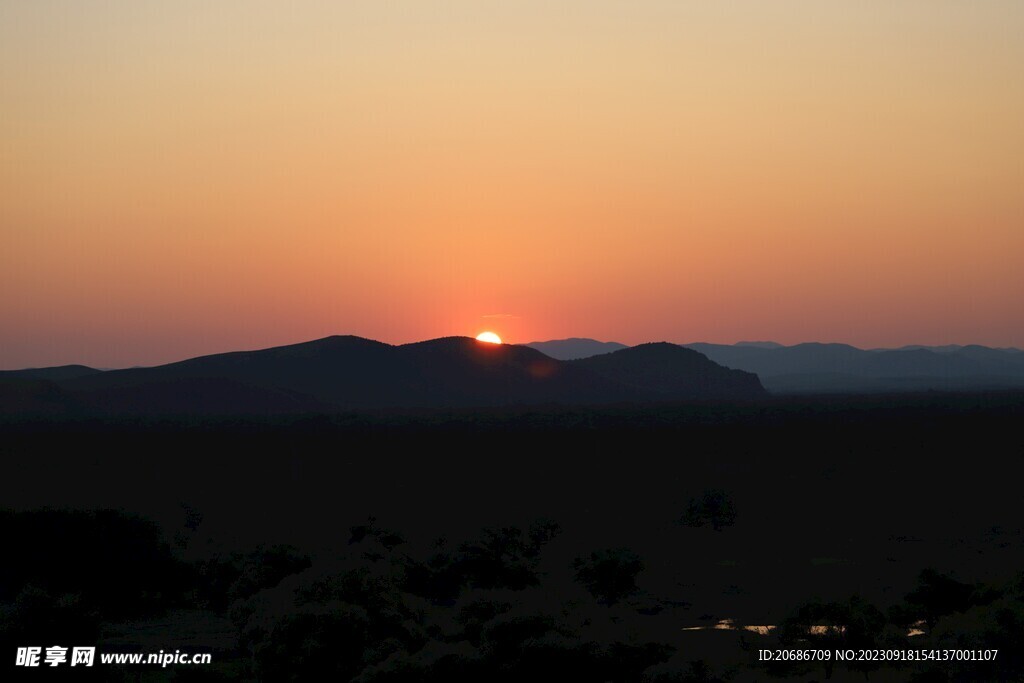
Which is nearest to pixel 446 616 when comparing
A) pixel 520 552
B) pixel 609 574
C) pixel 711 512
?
pixel 609 574

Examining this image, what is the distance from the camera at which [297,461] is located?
8438 cm

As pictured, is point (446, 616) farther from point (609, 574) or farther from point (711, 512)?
point (711, 512)

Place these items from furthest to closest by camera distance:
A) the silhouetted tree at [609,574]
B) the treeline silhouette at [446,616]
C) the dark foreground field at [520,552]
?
the silhouetted tree at [609,574] → the dark foreground field at [520,552] → the treeline silhouette at [446,616]

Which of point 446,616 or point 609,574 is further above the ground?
point 446,616

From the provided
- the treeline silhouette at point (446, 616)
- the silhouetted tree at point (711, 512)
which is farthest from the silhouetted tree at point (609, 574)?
the silhouetted tree at point (711, 512)

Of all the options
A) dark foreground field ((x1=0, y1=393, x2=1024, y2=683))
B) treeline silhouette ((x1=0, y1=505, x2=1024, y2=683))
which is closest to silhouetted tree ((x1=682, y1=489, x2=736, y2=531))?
dark foreground field ((x1=0, y1=393, x2=1024, y2=683))

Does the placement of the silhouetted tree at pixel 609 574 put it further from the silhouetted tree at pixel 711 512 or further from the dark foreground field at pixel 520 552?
the silhouetted tree at pixel 711 512

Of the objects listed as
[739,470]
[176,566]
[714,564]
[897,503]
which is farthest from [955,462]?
[176,566]

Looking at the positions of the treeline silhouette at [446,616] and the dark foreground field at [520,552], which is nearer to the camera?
the treeline silhouette at [446,616]

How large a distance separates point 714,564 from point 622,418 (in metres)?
85.9

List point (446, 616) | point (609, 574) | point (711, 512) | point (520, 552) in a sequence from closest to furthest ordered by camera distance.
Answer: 1. point (446, 616)
2. point (609, 574)
3. point (520, 552)
4. point (711, 512)

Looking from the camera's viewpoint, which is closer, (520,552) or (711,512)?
(520,552)

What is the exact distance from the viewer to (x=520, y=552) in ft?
135

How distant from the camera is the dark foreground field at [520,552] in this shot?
75.2 feet
